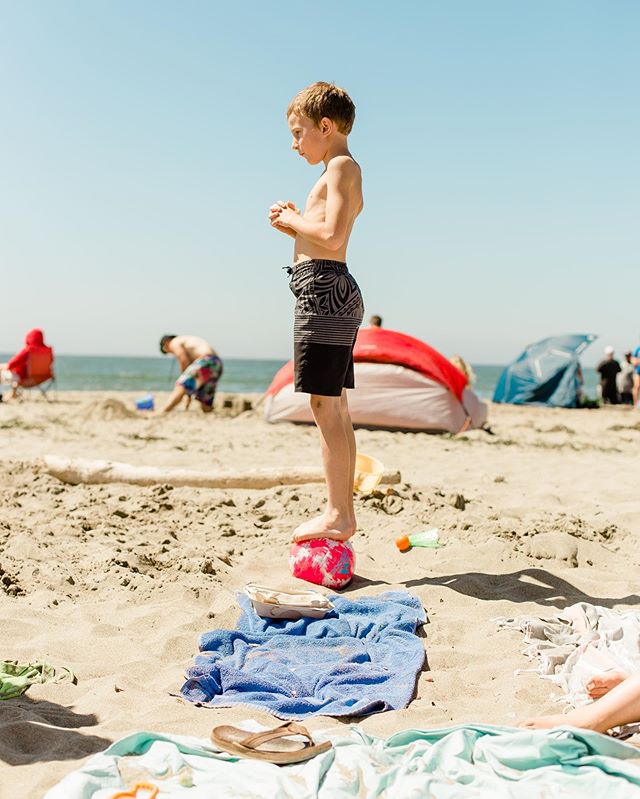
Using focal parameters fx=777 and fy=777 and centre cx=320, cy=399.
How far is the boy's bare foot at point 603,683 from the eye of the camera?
94.7 inches

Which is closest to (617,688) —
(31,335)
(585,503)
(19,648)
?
(19,648)

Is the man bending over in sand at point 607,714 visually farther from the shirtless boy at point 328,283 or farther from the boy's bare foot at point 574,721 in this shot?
the shirtless boy at point 328,283

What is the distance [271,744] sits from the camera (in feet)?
6.87

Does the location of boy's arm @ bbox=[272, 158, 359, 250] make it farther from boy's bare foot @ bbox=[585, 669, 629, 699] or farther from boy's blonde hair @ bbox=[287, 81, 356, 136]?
boy's bare foot @ bbox=[585, 669, 629, 699]

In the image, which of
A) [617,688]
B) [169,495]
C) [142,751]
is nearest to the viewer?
[142,751]

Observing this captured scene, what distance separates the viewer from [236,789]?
6.27 ft

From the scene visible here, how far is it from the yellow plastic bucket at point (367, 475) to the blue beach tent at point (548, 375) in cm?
1209

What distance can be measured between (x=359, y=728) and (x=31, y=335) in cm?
1358

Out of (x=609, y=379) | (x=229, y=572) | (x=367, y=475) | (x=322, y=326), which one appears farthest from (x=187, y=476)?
(x=609, y=379)

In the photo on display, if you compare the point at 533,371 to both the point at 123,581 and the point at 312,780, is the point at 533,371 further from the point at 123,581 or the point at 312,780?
the point at 312,780

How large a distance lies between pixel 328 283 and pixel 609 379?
16126 mm

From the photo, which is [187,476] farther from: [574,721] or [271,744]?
[574,721]

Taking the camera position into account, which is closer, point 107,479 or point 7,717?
point 7,717

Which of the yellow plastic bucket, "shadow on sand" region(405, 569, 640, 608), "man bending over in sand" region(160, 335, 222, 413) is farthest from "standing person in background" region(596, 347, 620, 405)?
"shadow on sand" region(405, 569, 640, 608)
